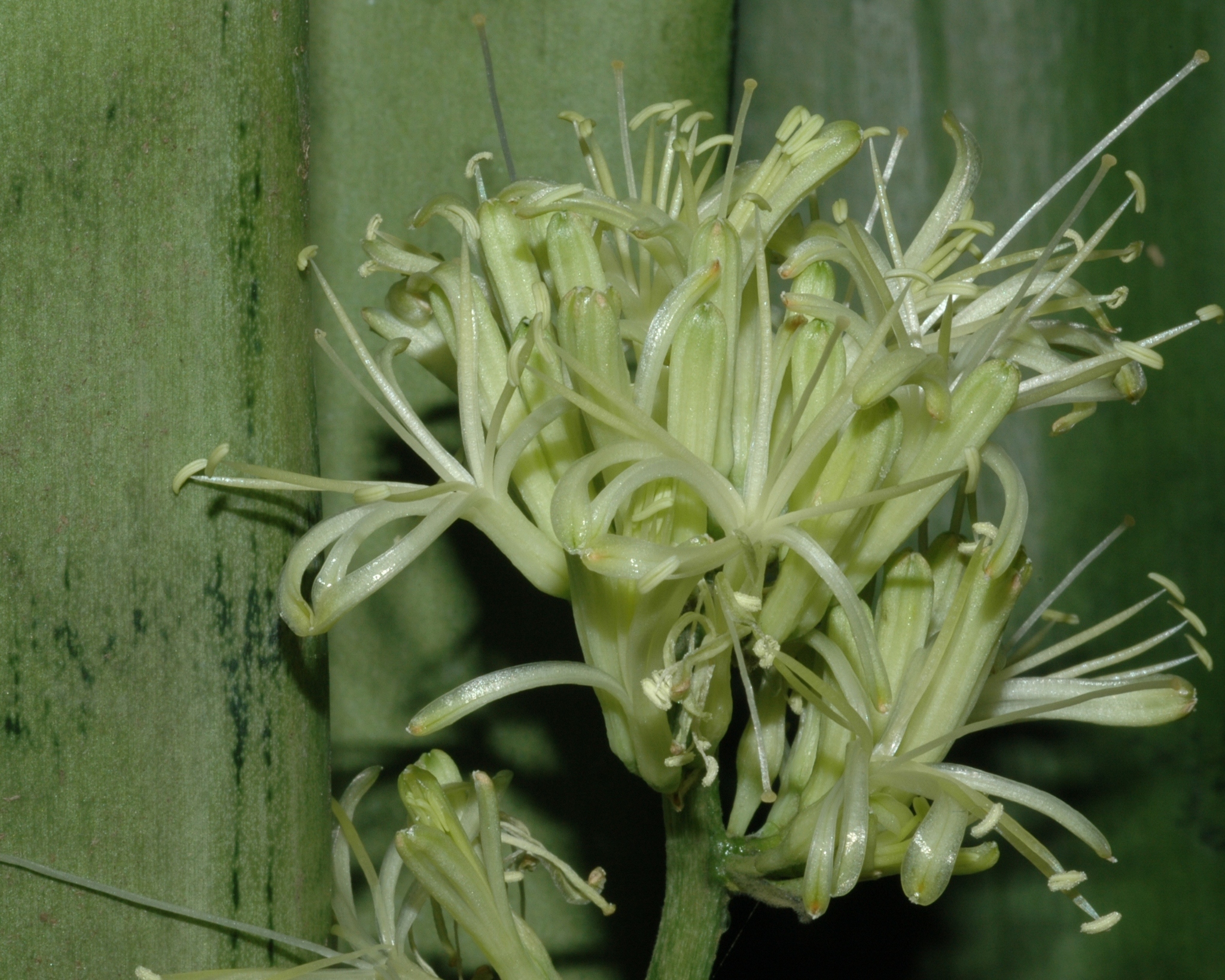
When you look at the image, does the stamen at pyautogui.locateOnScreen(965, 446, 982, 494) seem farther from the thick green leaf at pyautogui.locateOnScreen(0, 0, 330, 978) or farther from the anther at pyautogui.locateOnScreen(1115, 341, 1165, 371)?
the thick green leaf at pyautogui.locateOnScreen(0, 0, 330, 978)

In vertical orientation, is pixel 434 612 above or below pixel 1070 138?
below

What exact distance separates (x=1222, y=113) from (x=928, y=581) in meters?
0.45

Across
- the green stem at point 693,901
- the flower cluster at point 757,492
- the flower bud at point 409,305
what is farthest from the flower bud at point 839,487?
the flower bud at point 409,305

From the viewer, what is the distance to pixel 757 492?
538 millimetres

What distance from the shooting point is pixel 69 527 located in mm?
511

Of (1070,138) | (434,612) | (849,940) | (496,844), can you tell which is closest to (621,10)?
(1070,138)

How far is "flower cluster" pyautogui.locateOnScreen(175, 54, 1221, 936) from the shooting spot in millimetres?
518

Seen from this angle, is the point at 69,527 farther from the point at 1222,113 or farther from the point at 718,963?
the point at 1222,113

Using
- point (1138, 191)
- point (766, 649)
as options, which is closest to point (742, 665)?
point (766, 649)

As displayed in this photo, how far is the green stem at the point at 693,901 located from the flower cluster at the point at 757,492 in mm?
18

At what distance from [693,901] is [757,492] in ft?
0.70

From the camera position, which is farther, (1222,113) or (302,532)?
(1222,113)

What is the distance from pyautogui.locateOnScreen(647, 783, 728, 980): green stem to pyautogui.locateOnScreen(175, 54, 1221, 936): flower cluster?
18 millimetres

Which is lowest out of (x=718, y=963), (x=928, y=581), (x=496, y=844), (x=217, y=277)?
(x=718, y=963)
